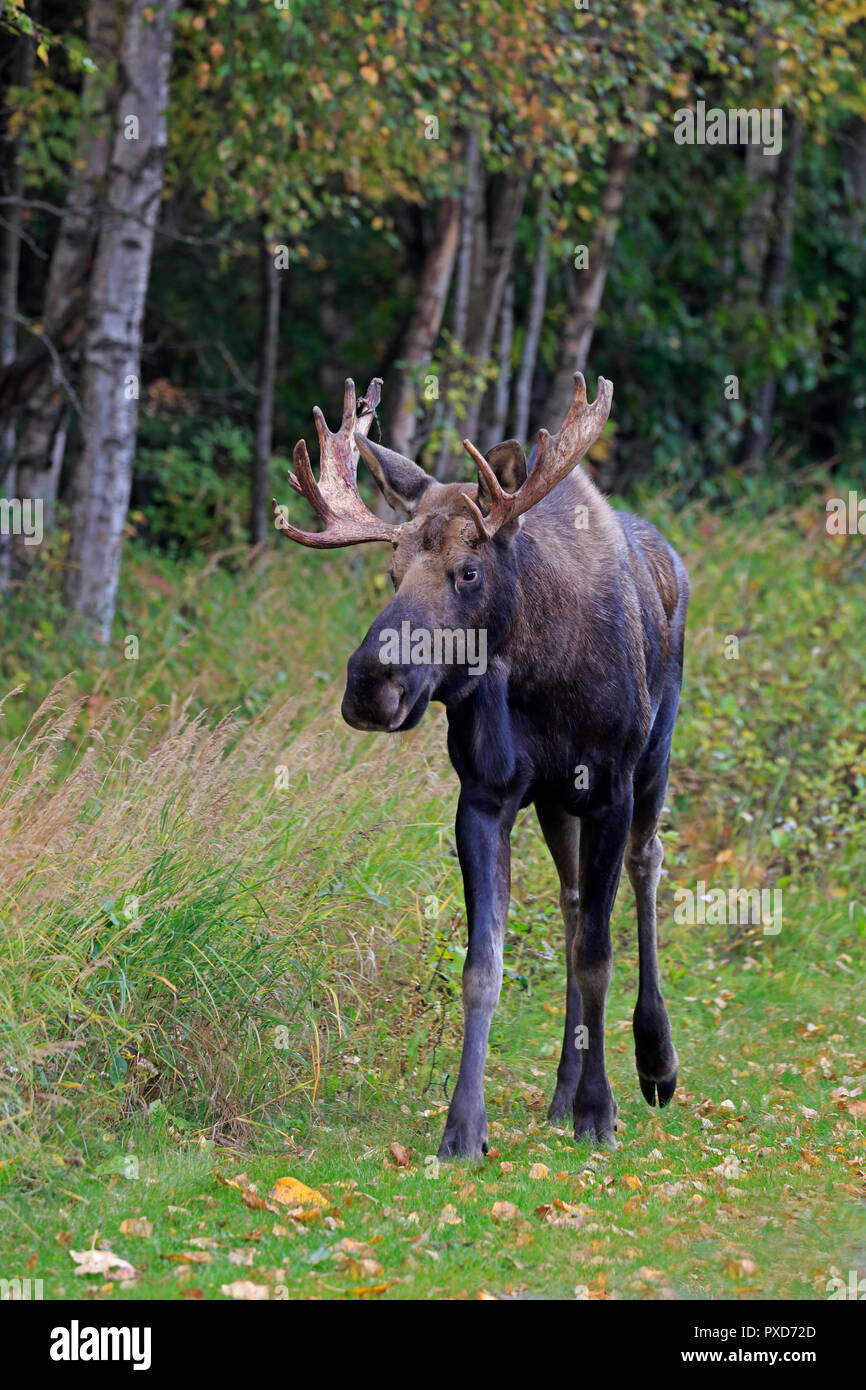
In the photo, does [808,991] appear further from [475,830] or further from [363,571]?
[363,571]

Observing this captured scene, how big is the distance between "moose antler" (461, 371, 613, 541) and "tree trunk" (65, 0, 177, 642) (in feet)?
20.1

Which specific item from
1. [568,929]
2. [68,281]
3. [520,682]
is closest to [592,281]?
[68,281]

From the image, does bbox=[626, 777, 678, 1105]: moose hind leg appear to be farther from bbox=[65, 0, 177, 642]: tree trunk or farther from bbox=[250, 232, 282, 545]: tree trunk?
bbox=[250, 232, 282, 545]: tree trunk

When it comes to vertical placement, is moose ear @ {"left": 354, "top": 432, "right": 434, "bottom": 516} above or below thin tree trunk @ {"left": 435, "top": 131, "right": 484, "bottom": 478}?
below

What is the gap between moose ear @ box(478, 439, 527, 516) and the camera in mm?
6176

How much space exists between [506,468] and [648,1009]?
2.37 metres

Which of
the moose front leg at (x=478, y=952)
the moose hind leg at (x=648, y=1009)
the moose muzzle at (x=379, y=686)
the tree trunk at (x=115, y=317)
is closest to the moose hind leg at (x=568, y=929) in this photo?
the moose hind leg at (x=648, y=1009)

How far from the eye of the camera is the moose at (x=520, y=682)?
19.7ft

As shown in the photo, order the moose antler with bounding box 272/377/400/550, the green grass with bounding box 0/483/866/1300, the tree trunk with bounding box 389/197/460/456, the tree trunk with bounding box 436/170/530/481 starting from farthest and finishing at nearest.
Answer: the tree trunk with bounding box 436/170/530/481 → the tree trunk with bounding box 389/197/460/456 → the moose antler with bounding box 272/377/400/550 → the green grass with bounding box 0/483/866/1300

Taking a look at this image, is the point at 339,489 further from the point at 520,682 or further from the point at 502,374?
the point at 502,374

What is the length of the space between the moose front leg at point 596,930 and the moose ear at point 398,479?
1.43m

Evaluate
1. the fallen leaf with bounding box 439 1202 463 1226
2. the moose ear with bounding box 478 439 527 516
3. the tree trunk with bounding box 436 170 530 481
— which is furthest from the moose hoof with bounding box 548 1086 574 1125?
the tree trunk with bounding box 436 170 530 481

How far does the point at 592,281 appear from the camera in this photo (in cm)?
1673

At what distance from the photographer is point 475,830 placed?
6215 millimetres
